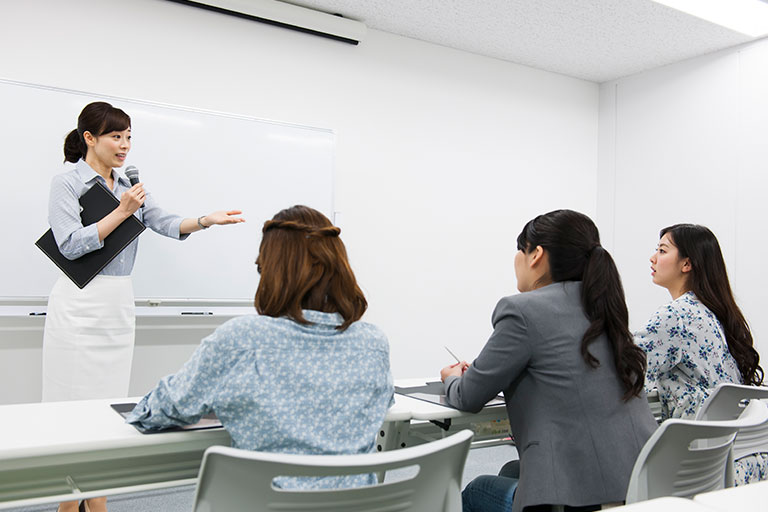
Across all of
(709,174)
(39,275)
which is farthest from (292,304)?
(709,174)

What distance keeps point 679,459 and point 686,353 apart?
26.7 inches

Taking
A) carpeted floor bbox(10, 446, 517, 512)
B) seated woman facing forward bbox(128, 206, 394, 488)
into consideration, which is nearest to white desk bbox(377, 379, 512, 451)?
seated woman facing forward bbox(128, 206, 394, 488)

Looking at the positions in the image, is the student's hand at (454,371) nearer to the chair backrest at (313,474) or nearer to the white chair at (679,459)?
the white chair at (679,459)

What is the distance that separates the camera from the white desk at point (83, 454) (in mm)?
1238

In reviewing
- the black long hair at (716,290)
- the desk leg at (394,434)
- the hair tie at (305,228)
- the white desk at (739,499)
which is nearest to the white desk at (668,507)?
the white desk at (739,499)

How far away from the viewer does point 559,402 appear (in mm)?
1567

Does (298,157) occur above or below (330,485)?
above

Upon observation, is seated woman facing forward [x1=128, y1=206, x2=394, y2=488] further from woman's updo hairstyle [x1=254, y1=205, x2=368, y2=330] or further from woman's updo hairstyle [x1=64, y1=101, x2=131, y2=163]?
woman's updo hairstyle [x1=64, y1=101, x2=131, y2=163]

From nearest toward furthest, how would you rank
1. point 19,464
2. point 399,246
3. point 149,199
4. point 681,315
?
point 19,464
point 681,315
point 149,199
point 399,246

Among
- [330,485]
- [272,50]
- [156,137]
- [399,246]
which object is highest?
[272,50]

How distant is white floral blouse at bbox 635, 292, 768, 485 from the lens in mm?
2014

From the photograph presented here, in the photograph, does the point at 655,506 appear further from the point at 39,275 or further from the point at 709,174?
the point at 709,174

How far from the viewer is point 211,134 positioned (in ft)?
11.8

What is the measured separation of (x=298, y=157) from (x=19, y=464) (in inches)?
111
